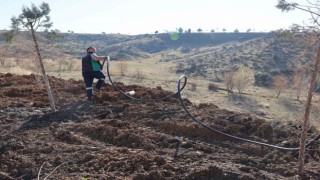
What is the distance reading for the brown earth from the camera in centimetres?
546

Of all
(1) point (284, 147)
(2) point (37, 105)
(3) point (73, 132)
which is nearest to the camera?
(1) point (284, 147)

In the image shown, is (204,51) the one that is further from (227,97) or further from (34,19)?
(34,19)

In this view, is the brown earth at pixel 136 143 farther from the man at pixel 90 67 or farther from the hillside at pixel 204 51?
the hillside at pixel 204 51

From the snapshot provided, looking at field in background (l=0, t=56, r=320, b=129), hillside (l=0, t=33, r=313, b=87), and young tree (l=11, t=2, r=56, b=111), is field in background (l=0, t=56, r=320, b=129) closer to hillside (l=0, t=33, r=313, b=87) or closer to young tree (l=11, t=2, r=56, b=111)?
hillside (l=0, t=33, r=313, b=87)

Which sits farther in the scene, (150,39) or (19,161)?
(150,39)

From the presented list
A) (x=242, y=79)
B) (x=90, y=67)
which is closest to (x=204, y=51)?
(x=242, y=79)

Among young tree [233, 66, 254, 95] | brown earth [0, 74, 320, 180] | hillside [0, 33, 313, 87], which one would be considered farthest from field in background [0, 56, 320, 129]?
brown earth [0, 74, 320, 180]

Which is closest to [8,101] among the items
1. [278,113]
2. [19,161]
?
[19,161]

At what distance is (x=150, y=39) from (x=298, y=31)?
112 metres

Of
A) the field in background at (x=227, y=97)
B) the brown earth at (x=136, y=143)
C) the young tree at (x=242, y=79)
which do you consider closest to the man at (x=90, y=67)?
the brown earth at (x=136, y=143)

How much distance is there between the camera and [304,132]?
516 centimetres

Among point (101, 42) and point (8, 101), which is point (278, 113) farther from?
point (101, 42)

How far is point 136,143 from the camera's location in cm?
658

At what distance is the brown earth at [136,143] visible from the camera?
5.46 m
